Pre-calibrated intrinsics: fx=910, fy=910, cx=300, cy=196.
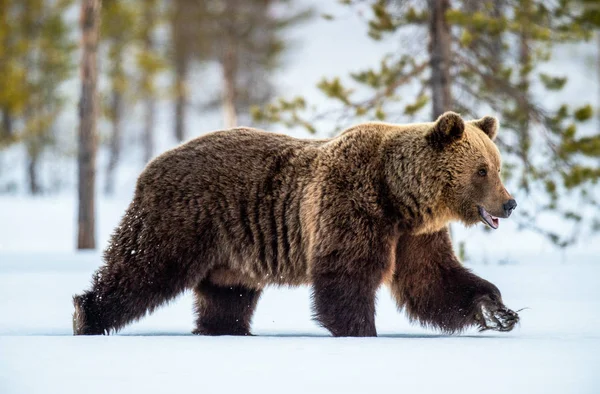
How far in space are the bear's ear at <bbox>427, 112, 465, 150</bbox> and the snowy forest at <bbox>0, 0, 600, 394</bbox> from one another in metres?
0.85

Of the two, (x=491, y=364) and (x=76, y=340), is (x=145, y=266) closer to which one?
(x=76, y=340)

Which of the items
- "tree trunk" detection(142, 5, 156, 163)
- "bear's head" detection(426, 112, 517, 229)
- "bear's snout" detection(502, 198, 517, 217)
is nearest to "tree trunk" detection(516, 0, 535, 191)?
"bear's head" detection(426, 112, 517, 229)

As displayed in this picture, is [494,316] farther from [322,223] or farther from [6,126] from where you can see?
[6,126]

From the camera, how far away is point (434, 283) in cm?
622

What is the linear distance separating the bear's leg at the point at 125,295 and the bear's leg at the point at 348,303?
1.02 metres

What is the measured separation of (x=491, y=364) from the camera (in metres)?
4.28

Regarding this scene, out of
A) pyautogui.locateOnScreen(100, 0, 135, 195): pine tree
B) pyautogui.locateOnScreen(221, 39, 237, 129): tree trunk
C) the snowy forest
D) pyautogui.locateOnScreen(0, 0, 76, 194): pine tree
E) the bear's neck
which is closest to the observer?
the snowy forest

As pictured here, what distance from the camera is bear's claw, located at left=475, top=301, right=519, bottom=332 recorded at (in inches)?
229

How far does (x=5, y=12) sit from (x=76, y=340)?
23129mm

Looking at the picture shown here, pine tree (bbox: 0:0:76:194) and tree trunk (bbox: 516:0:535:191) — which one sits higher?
pine tree (bbox: 0:0:76:194)

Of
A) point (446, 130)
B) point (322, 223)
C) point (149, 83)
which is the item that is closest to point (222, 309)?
point (322, 223)

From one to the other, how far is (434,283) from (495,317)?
52 centimetres

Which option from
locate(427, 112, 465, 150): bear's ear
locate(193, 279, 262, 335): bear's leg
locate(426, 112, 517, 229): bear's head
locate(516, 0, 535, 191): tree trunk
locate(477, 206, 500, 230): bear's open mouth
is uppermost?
locate(516, 0, 535, 191): tree trunk

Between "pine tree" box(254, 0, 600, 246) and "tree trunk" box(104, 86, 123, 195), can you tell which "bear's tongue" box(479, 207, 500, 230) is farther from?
"tree trunk" box(104, 86, 123, 195)
